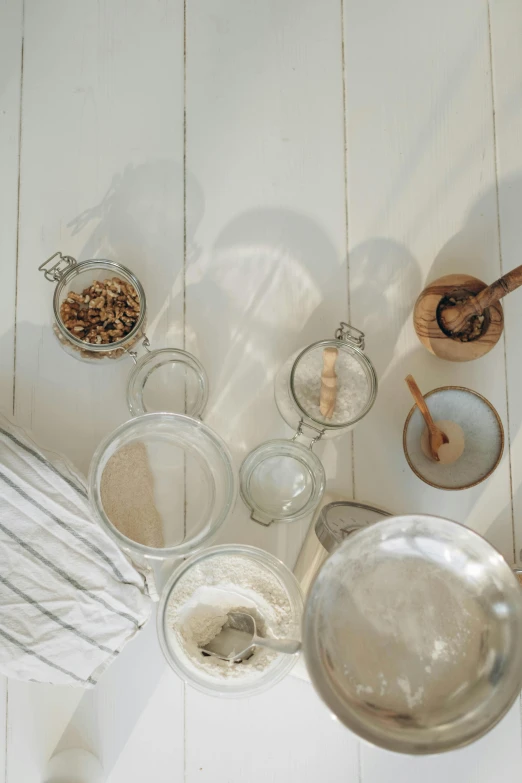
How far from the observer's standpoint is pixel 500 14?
2.84 feet

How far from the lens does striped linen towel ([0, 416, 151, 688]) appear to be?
0.75m

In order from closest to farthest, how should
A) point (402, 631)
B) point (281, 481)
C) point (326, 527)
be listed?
point (402, 631)
point (326, 527)
point (281, 481)

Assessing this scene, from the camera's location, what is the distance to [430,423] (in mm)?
767

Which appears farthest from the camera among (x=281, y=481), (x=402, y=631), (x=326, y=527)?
(x=281, y=481)

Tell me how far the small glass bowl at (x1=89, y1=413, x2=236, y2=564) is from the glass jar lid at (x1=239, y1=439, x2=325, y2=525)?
0.04m

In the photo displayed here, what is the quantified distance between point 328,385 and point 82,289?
324 millimetres

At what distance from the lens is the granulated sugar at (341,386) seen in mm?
768

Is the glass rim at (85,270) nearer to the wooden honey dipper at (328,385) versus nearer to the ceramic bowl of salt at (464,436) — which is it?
the wooden honey dipper at (328,385)

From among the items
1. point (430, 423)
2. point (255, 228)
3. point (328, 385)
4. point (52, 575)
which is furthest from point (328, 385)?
point (52, 575)

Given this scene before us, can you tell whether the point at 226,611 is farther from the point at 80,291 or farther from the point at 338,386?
the point at 80,291

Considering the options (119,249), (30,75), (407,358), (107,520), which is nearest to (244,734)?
(107,520)

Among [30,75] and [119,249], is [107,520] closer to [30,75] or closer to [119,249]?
[119,249]

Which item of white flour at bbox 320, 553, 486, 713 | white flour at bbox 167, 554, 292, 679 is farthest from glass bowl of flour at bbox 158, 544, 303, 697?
white flour at bbox 320, 553, 486, 713

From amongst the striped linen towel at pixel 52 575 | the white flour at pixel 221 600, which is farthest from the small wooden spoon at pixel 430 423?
the striped linen towel at pixel 52 575
